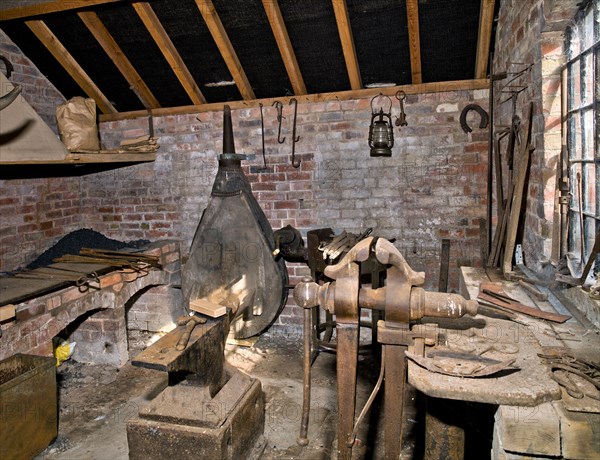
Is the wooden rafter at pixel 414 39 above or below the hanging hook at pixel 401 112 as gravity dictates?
above

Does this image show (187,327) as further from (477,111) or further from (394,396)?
(477,111)

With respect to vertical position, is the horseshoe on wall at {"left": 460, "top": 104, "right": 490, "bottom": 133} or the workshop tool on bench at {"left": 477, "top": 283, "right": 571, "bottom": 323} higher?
the horseshoe on wall at {"left": 460, "top": 104, "right": 490, "bottom": 133}

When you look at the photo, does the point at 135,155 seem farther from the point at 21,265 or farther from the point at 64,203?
the point at 21,265

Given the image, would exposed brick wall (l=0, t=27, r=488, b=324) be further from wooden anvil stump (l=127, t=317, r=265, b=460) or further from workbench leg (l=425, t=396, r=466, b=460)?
workbench leg (l=425, t=396, r=466, b=460)

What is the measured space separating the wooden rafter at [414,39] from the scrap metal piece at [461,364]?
2.82 meters

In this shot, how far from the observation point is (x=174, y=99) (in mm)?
4875

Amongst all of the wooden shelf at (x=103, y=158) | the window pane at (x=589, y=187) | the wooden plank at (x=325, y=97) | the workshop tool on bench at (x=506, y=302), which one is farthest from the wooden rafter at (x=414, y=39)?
the wooden shelf at (x=103, y=158)

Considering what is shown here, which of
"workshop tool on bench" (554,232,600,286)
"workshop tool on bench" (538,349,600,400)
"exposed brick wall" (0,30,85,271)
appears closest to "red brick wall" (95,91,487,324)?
"exposed brick wall" (0,30,85,271)

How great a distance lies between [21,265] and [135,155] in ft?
5.44

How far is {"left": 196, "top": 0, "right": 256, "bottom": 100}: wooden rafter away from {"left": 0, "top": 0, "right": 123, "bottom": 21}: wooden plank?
2.46 ft

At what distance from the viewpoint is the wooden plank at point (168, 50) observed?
3826 mm

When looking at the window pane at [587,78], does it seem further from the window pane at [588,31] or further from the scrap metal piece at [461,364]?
the scrap metal piece at [461,364]

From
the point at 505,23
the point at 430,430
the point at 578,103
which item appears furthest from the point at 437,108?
the point at 430,430

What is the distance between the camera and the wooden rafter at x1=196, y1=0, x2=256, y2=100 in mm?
3747
